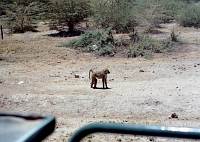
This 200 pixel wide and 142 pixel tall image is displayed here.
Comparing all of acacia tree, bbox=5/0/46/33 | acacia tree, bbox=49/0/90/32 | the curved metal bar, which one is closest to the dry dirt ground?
acacia tree, bbox=49/0/90/32

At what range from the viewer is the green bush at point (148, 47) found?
62.0 ft

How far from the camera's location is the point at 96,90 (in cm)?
1310

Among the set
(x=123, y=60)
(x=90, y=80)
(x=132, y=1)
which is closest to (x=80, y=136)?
(x=90, y=80)

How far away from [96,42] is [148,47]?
2.10m

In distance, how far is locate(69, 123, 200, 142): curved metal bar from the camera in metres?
1.72

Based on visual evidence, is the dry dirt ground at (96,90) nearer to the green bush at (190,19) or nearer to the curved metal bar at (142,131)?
the green bush at (190,19)

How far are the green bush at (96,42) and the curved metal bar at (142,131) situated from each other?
17.4m

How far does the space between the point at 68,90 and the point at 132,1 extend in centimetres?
1549

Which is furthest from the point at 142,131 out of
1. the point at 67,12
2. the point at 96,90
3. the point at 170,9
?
the point at 170,9

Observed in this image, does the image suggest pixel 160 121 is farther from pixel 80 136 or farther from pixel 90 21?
pixel 90 21

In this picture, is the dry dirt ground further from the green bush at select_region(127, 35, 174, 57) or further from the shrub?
the shrub

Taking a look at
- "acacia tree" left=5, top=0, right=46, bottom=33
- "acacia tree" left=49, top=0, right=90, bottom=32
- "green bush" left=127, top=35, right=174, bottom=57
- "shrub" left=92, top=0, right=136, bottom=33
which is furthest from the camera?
"acacia tree" left=5, top=0, right=46, bottom=33

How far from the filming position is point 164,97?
12352 mm

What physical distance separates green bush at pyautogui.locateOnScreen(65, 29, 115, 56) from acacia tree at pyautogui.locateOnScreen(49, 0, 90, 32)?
3736mm
